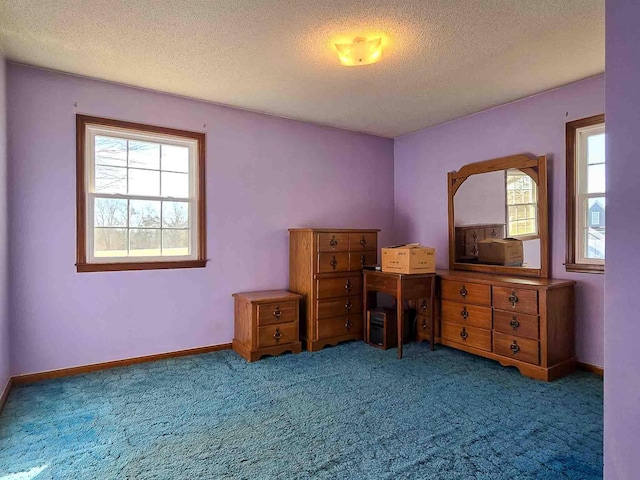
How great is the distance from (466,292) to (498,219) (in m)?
0.90

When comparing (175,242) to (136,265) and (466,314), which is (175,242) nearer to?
(136,265)

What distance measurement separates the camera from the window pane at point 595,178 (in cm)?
328

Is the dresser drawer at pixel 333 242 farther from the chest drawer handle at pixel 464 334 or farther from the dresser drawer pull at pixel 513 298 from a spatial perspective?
the dresser drawer pull at pixel 513 298

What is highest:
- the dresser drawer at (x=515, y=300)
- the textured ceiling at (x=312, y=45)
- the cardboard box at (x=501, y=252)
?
the textured ceiling at (x=312, y=45)

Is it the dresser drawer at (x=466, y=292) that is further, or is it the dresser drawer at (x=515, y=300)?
the dresser drawer at (x=466, y=292)

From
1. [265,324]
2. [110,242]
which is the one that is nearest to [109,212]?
[110,242]

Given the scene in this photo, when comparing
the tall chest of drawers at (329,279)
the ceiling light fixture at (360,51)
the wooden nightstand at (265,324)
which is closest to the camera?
the ceiling light fixture at (360,51)

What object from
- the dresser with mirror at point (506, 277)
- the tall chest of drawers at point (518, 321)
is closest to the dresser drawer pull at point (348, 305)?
the dresser with mirror at point (506, 277)

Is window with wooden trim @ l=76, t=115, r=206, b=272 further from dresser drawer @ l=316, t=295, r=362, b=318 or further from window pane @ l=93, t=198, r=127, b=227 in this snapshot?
dresser drawer @ l=316, t=295, r=362, b=318

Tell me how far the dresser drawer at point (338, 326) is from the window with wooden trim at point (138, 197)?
1.40 meters

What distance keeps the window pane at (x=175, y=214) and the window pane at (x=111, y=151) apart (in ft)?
1.76

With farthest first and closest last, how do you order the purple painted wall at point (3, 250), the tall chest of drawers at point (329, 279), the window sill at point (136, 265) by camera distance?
the tall chest of drawers at point (329, 279)
the window sill at point (136, 265)
the purple painted wall at point (3, 250)

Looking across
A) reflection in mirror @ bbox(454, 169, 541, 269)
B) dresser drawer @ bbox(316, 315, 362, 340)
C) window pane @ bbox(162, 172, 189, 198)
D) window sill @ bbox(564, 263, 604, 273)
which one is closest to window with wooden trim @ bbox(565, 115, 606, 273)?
window sill @ bbox(564, 263, 604, 273)

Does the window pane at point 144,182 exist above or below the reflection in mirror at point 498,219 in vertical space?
above
